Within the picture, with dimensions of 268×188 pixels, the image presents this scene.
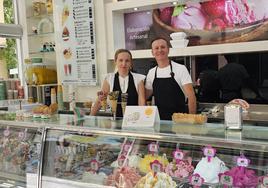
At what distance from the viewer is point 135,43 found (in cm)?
425

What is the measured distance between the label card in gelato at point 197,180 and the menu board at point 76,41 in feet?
8.87

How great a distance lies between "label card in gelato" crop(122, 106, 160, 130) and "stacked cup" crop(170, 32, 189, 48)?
6.47ft

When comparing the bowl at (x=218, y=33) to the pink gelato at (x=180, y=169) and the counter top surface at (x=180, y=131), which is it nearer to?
the counter top surface at (x=180, y=131)

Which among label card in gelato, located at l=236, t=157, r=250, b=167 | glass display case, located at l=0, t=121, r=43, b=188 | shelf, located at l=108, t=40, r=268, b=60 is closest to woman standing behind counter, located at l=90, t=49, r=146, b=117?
shelf, located at l=108, t=40, r=268, b=60

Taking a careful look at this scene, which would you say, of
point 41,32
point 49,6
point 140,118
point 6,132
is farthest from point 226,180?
point 41,32

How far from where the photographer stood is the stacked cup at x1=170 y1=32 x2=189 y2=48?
12.3ft

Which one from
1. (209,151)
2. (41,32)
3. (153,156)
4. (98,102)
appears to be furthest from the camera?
(41,32)

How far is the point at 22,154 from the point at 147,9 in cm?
244

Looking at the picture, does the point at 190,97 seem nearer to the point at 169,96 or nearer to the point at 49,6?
the point at 169,96

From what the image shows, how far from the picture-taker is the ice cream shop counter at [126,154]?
1.62m

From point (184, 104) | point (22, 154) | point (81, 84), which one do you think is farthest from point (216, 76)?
point (22, 154)

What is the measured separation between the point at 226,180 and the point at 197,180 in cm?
15

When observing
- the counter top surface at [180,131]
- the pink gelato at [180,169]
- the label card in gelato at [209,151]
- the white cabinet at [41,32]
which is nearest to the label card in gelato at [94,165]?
the counter top surface at [180,131]

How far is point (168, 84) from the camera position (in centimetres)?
298
